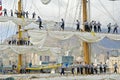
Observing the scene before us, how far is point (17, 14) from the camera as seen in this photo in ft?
99.4

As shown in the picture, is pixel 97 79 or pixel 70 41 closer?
pixel 97 79

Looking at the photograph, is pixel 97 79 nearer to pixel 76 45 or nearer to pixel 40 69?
pixel 76 45

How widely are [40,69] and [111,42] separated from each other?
1227 centimetres

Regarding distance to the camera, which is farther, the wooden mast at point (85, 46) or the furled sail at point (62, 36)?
the wooden mast at point (85, 46)

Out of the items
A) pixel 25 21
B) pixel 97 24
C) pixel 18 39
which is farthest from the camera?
pixel 18 39

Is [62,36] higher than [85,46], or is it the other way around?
[62,36]

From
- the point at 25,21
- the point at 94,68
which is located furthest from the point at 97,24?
the point at 25,21

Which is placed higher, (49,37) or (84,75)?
(49,37)

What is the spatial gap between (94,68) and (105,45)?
3.07 meters

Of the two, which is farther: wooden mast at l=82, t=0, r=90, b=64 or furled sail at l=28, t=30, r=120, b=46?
wooden mast at l=82, t=0, r=90, b=64

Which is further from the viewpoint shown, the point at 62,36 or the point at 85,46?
the point at 85,46

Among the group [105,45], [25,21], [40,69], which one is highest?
[25,21]

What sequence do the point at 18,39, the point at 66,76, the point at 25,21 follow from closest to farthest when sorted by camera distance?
1. the point at 66,76
2. the point at 25,21
3. the point at 18,39

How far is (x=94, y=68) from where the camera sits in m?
20.2
